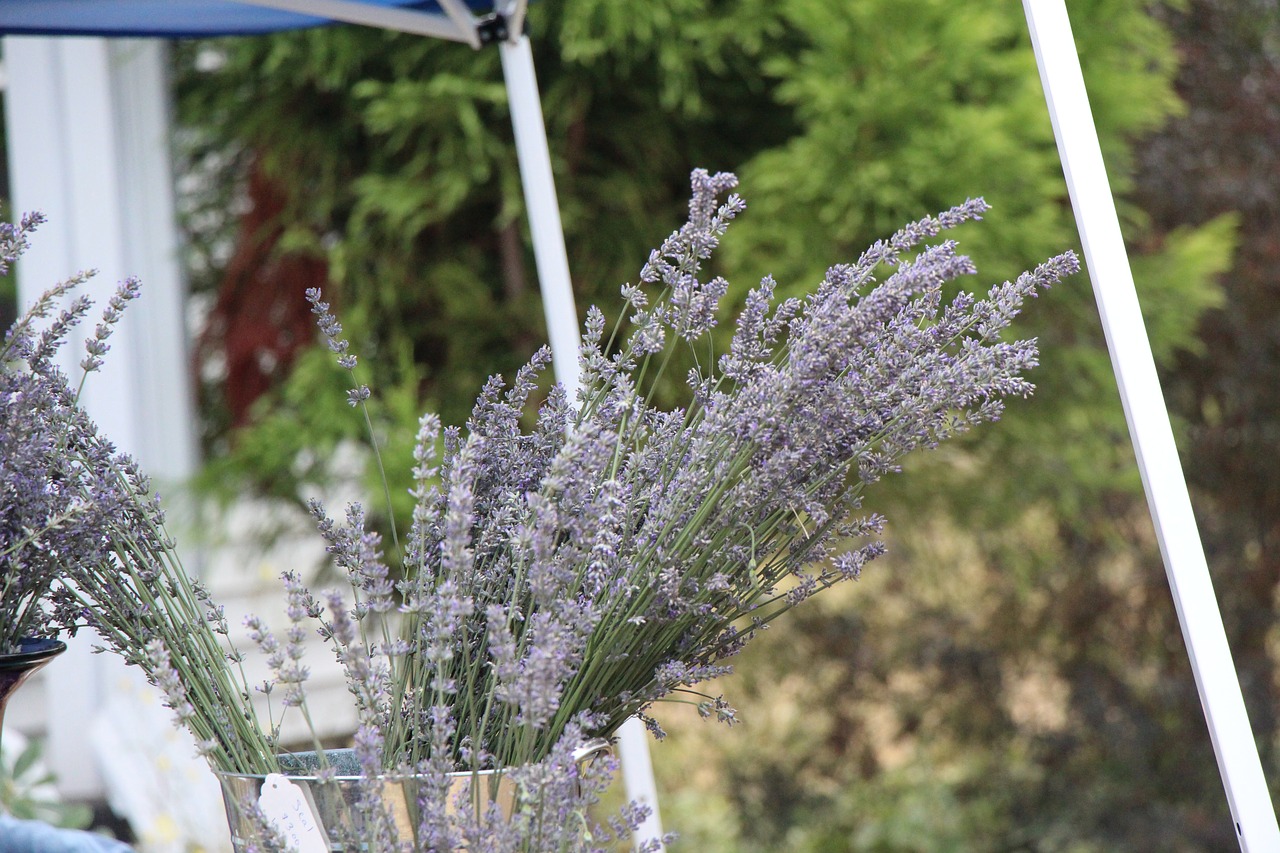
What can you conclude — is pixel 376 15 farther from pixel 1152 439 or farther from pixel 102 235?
pixel 102 235

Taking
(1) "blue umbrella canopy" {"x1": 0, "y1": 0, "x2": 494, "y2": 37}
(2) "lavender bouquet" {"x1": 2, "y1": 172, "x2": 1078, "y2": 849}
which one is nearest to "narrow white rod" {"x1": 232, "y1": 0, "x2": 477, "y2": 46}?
(1) "blue umbrella canopy" {"x1": 0, "y1": 0, "x2": 494, "y2": 37}

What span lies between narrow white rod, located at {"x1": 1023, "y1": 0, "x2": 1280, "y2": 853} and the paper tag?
54 cm

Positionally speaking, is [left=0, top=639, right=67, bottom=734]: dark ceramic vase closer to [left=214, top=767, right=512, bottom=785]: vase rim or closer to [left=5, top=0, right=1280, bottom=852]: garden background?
[left=214, top=767, right=512, bottom=785]: vase rim

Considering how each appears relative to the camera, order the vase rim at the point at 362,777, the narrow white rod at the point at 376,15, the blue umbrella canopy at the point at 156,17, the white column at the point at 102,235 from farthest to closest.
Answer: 1. the white column at the point at 102,235
2. the blue umbrella canopy at the point at 156,17
3. the narrow white rod at the point at 376,15
4. the vase rim at the point at 362,777

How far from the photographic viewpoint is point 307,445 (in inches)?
113

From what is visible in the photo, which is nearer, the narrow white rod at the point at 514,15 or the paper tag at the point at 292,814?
the paper tag at the point at 292,814

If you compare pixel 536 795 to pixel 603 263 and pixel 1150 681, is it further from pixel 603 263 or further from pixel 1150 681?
pixel 1150 681

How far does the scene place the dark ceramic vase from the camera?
75 centimetres

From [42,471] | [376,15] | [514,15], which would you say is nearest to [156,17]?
[376,15]

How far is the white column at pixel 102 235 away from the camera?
259cm

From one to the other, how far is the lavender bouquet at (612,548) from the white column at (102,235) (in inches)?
83.3

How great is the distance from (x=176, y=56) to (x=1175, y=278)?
2.86 metres

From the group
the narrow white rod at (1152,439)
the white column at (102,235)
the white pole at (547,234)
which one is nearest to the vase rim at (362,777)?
the narrow white rod at (1152,439)

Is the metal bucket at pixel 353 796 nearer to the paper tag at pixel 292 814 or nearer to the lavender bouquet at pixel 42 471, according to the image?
the paper tag at pixel 292 814
